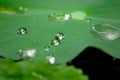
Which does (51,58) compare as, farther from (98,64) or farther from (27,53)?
(98,64)

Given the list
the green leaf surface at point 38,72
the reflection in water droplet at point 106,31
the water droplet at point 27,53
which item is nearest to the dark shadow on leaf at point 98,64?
the reflection in water droplet at point 106,31

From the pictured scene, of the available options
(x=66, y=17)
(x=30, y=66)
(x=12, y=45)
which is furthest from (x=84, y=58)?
(x=30, y=66)

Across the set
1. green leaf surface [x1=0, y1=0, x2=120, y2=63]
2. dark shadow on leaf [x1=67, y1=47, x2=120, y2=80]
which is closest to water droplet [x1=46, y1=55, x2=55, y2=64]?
green leaf surface [x1=0, y1=0, x2=120, y2=63]

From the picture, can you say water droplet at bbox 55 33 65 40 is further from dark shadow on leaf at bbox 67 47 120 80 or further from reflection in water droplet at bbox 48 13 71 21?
dark shadow on leaf at bbox 67 47 120 80

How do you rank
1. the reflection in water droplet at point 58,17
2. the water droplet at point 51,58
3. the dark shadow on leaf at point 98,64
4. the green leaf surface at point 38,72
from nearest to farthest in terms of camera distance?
the green leaf surface at point 38,72, the water droplet at point 51,58, the reflection in water droplet at point 58,17, the dark shadow on leaf at point 98,64

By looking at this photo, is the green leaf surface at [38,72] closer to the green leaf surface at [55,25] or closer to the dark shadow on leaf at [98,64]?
the green leaf surface at [55,25]

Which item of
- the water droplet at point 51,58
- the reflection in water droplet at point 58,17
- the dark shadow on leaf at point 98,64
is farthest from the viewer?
the dark shadow on leaf at point 98,64
